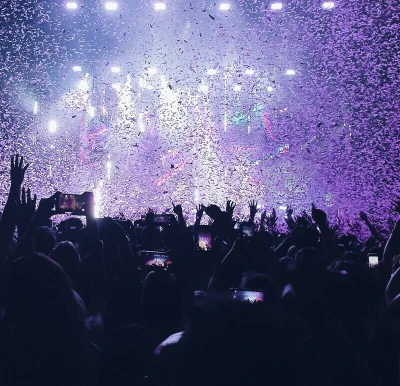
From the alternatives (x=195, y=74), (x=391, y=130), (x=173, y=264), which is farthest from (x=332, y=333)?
(x=195, y=74)

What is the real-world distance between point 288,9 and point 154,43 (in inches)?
248

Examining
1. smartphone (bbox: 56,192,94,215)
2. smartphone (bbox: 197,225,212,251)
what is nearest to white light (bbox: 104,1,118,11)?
smartphone (bbox: 197,225,212,251)

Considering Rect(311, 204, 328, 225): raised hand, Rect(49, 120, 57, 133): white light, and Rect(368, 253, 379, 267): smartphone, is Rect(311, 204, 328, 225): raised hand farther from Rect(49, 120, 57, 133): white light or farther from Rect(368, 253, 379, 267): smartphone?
Rect(49, 120, 57, 133): white light

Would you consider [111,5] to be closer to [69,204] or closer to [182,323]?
[69,204]

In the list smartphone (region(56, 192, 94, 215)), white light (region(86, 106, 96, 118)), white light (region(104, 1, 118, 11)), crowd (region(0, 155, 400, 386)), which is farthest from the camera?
white light (region(86, 106, 96, 118))

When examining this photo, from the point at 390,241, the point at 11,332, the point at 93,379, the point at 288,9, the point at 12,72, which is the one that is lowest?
the point at 93,379

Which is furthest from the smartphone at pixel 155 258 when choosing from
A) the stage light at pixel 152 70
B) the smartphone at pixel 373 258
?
the stage light at pixel 152 70

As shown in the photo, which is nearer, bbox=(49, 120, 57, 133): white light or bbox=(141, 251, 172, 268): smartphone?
bbox=(141, 251, 172, 268): smartphone

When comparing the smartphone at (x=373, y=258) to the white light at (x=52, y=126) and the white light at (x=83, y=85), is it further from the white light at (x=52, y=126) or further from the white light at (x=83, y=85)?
the white light at (x=83, y=85)

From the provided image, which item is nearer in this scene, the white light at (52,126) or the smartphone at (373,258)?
the smartphone at (373,258)

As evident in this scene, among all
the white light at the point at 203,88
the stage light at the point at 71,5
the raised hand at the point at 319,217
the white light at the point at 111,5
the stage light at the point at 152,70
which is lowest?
the raised hand at the point at 319,217

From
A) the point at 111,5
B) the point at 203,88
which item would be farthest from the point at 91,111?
the point at 111,5

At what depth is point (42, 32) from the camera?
61.5 ft

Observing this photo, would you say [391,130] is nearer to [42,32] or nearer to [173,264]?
[42,32]
